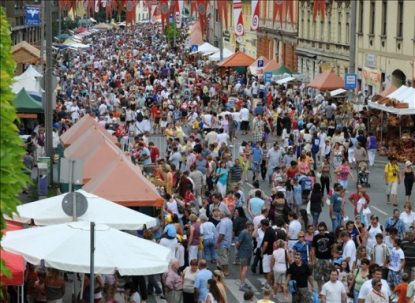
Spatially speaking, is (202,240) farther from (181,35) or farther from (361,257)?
(181,35)

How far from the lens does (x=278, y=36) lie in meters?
79.2

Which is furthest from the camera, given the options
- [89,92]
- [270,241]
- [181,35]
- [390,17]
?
[181,35]

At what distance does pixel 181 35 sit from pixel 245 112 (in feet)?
283

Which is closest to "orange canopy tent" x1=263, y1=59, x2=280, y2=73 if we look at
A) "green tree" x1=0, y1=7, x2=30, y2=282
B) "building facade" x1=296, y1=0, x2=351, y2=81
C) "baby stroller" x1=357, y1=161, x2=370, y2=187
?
"building facade" x1=296, y1=0, x2=351, y2=81

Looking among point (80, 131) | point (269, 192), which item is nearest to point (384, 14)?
point (269, 192)

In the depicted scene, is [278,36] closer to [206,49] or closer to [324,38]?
[206,49]

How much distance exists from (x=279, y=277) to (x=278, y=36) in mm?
61136

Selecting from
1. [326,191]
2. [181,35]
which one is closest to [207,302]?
[326,191]

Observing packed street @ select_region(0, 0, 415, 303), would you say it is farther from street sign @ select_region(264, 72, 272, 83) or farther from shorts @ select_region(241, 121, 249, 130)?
street sign @ select_region(264, 72, 272, 83)

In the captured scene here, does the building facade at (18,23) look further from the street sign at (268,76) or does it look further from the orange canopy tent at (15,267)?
the orange canopy tent at (15,267)

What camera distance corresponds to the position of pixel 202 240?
66.3 ft

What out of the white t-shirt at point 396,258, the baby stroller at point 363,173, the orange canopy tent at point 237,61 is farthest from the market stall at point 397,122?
the orange canopy tent at point 237,61

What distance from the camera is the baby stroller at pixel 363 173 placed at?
30875mm

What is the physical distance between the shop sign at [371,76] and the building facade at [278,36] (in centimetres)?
1465
